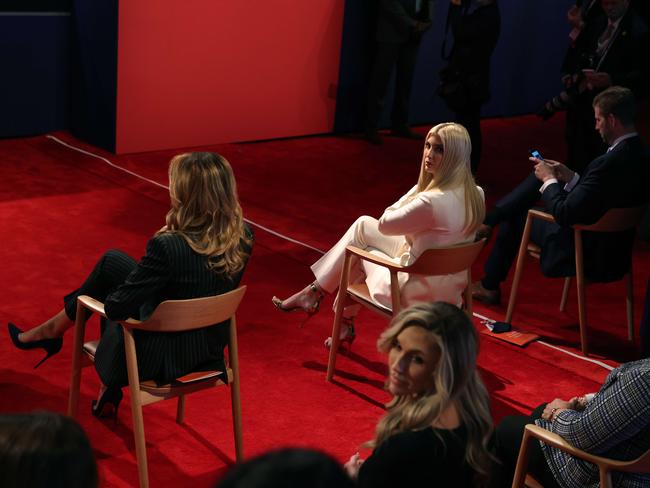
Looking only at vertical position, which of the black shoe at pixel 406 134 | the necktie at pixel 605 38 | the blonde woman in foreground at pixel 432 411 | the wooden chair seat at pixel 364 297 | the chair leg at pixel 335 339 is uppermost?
the necktie at pixel 605 38

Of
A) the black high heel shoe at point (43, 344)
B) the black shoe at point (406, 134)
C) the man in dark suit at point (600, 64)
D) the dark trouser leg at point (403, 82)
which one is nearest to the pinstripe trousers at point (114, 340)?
the black high heel shoe at point (43, 344)

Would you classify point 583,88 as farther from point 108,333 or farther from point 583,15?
point 108,333

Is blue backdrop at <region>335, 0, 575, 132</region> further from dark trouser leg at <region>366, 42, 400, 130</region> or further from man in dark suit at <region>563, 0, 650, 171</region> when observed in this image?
man in dark suit at <region>563, 0, 650, 171</region>

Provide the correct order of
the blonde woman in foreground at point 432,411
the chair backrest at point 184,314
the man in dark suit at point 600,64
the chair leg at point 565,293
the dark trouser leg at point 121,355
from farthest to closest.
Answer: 1. the man in dark suit at point 600,64
2. the chair leg at point 565,293
3. the dark trouser leg at point 121,355
4. the chair backrest at point 184,314
5. the blonde woman in foreground at point 432,411

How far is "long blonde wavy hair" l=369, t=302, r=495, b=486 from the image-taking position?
8.34 feet

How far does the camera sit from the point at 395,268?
4.31 metres

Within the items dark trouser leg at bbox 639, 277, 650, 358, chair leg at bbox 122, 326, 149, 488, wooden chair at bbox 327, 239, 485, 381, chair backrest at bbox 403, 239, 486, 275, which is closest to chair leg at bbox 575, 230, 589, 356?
dark trouser leg at bbox 639, 277, 650, 358

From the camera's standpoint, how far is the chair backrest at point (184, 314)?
338cm

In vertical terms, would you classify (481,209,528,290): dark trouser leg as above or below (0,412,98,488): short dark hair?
below

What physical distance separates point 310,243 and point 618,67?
2.63 meters

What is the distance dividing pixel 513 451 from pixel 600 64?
4.53 meters

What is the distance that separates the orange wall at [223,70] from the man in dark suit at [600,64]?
250 cm

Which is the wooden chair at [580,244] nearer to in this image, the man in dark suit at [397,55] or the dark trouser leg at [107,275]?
the dark trouser leg at [107,275]

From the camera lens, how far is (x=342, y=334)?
4934 millimetres
